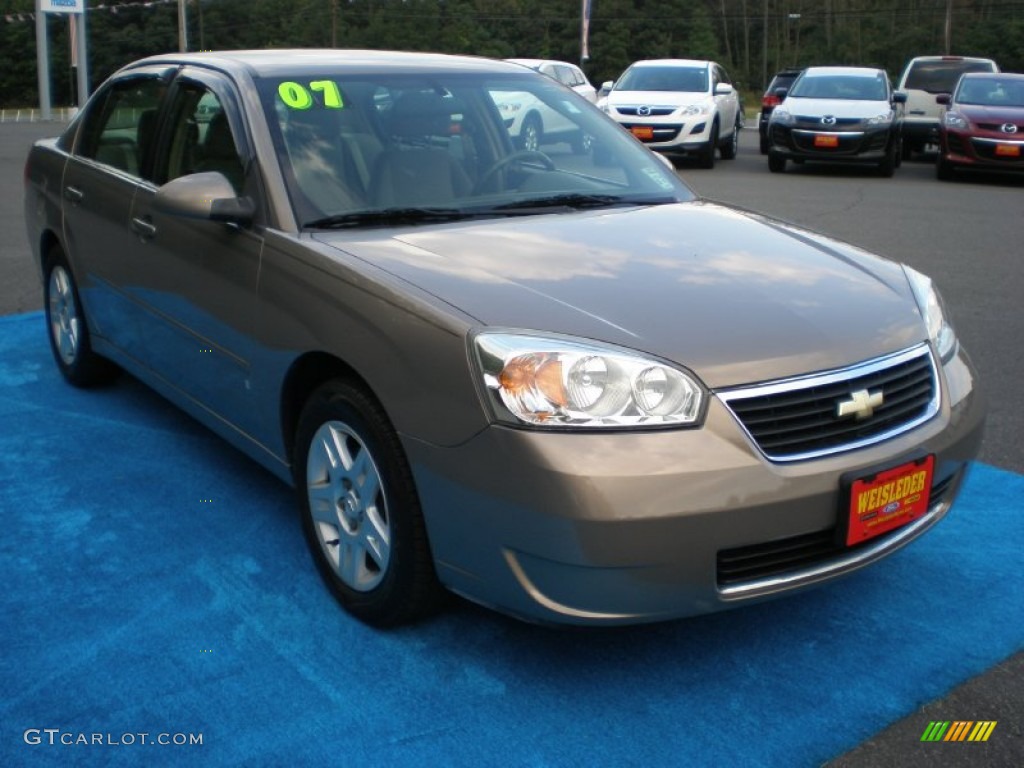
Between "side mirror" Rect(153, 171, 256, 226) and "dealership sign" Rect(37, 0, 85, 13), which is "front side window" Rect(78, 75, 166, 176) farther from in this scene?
"dealership sign" Rect(37, 0, 85, 13)

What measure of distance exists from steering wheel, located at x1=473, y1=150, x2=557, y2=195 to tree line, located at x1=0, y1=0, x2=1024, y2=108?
67254mm

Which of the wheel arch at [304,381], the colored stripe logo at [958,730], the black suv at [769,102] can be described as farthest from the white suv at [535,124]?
the black suv at [769,102]

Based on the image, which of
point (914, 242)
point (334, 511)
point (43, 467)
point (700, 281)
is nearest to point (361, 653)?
point (334, 511)

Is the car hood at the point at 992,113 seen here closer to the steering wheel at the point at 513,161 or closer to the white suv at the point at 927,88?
the white suv at the point at 927,88

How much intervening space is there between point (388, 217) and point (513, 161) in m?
0.66

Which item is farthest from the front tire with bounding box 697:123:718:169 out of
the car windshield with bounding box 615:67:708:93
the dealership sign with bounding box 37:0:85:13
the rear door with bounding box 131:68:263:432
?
the dealership sign with bounding box 37:0:85:13

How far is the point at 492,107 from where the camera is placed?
430 centimetres

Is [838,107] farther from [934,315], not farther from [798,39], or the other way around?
[798,39]

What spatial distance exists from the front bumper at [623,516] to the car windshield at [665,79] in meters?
17.1

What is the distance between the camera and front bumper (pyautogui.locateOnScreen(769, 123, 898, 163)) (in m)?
17.3

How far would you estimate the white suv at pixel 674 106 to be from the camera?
18266 millimetres

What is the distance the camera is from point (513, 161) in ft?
13.5

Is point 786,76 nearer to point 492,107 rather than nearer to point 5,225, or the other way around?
point 5,225

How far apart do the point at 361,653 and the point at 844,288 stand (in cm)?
169
